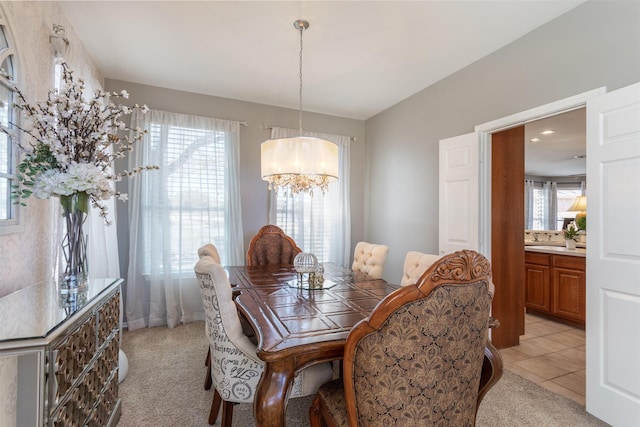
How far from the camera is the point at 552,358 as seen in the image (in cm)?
282

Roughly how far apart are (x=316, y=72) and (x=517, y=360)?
3483 millimetres

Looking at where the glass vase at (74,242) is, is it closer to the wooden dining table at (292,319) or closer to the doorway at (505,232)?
the wooden dining table at (292,319)

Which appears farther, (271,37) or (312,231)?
(312,231)

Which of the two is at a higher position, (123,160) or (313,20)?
(313,20)

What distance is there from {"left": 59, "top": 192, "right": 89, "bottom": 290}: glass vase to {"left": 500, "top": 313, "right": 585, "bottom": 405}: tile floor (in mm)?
3273

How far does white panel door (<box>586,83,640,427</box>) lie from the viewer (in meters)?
1.81

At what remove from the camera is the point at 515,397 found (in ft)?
7.19

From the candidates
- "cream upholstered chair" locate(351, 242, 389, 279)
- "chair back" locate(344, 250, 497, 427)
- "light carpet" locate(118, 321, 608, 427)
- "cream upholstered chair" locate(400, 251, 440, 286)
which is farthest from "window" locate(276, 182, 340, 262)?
"chair back" locate(344, 250, 497, 427)

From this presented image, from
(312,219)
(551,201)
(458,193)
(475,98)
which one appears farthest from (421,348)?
(551,201)

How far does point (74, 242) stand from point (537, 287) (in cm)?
489

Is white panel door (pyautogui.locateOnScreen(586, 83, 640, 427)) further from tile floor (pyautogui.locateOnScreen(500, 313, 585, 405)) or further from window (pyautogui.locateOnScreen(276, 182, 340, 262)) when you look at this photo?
window (pyautogui.locateOnScreen(276, 182, 340, 262))

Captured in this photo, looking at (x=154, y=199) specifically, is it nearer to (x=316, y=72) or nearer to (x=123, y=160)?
(x=123, y=160)

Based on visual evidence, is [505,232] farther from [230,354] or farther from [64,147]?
[64,147]

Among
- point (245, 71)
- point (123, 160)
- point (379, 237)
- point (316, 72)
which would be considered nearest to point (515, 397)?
point (379, 237)
